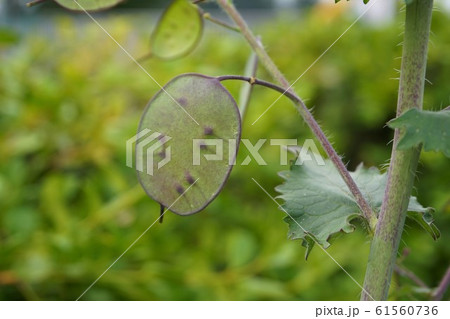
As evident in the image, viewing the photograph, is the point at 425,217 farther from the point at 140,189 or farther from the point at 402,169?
the point at 140,189

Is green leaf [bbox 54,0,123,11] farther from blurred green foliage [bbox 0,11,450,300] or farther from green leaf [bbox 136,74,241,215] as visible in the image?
blurred green foliage [bbox 0,11,450,300]

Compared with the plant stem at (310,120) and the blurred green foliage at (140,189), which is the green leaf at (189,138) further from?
the blurred green foliage at (140,189)

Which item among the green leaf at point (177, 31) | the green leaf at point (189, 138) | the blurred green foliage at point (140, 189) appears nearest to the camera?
the green leaf at point (189, 138)

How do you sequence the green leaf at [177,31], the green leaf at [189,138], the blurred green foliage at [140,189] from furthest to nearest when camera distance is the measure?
the blurred green foliage at [140,189], the green leaf at [177,31], the green leaf at [189,138]

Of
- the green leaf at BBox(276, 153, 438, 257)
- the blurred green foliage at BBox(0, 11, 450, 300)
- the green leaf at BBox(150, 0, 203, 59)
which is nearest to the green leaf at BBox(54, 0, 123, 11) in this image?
the green leaf at BBox(150, 0, 203, 59)

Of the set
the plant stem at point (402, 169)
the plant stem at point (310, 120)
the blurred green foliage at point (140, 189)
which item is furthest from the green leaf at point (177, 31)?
the blurred green foliage at point (140, 189)

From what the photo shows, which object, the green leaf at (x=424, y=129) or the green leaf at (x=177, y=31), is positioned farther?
the green leaf at (x=177, y=31)

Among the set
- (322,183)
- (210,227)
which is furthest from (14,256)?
(322,183)
